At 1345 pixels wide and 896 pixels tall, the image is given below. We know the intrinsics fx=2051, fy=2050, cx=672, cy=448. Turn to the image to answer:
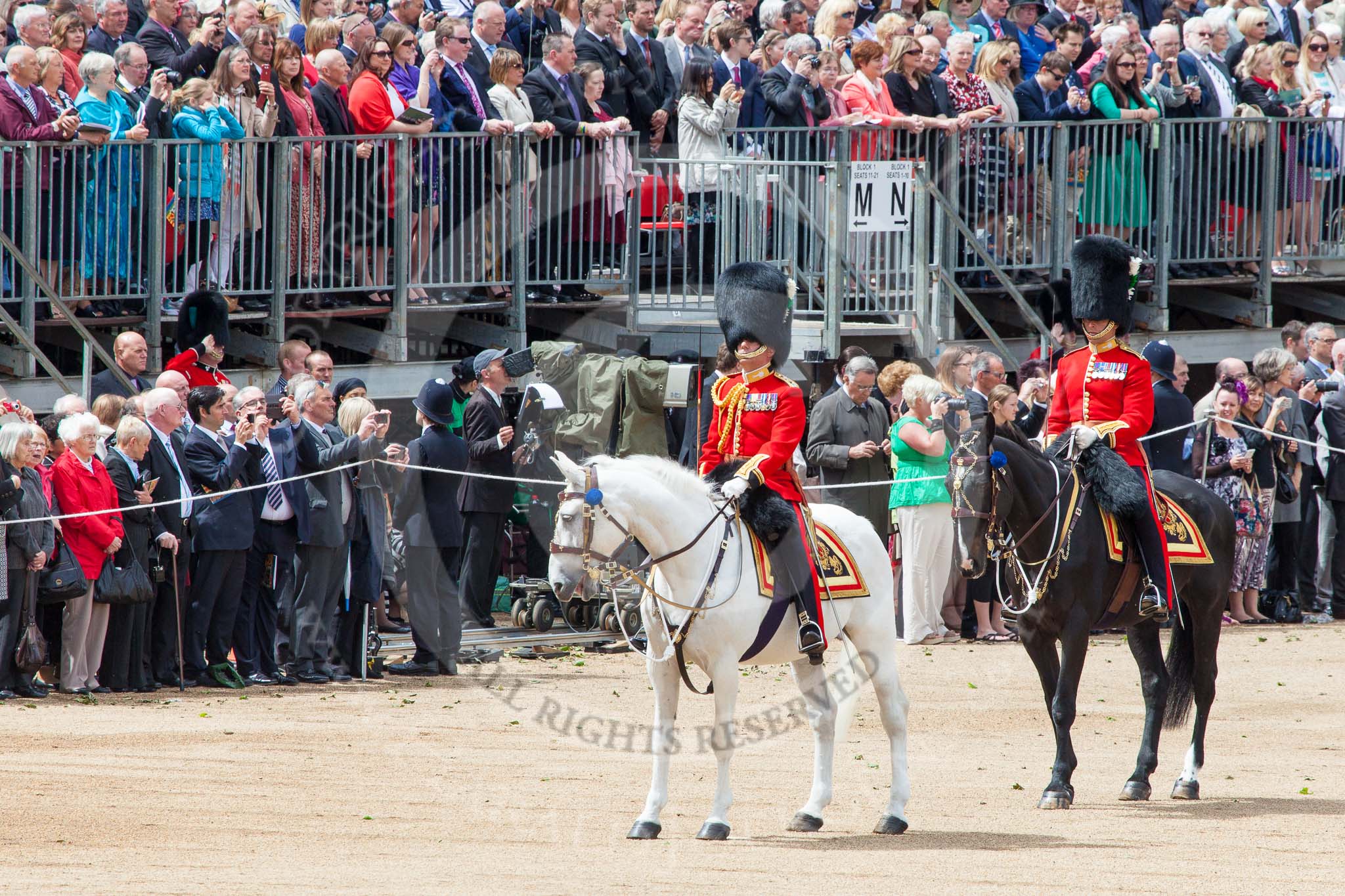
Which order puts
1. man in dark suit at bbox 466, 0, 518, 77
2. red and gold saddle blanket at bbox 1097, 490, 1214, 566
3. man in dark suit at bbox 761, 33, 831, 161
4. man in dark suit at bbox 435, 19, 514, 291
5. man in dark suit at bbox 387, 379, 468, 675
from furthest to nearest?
man in dark suit at bbox 761, 33, 831, 161 → man in dark suit at bbox 466, 0, 518, 77 → man in dark suit at bbox 435, 19, 514, 291 → man in dark suit at bbox 387, 379, 468, 675 → red and gold saddle blanket at bbox 1097, 490, 1214, 566

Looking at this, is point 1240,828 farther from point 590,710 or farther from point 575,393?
point 575,393

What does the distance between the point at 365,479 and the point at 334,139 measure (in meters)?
2.99

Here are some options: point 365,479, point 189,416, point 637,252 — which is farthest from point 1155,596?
point 637,252

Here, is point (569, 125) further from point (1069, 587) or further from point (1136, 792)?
point (1136, 792)

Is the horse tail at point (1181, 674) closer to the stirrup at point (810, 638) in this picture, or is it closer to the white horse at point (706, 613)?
the white horse at point (706, 613)

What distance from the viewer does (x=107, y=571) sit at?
11.7 m

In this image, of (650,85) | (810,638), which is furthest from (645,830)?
(650,85)

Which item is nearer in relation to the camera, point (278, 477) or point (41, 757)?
point (41, 757)

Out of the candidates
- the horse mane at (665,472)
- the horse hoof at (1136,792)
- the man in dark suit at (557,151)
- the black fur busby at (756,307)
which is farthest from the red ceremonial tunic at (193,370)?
the horse hoof at (1136,792)

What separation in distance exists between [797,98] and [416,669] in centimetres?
591

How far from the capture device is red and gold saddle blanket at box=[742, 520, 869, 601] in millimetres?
8867

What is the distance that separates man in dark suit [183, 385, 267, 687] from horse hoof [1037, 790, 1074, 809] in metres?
5.21

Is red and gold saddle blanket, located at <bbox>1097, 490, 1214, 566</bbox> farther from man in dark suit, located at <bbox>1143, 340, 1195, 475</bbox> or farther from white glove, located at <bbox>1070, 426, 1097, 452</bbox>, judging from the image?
man in dark suit, located at <bbox>1143, 340, 1195, 475</bbox>

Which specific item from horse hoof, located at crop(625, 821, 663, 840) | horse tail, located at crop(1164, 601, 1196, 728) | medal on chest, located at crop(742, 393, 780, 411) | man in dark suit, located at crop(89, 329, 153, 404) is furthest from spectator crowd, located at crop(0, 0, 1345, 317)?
horse hoof, located at crop(625, 821, 663, 840)
